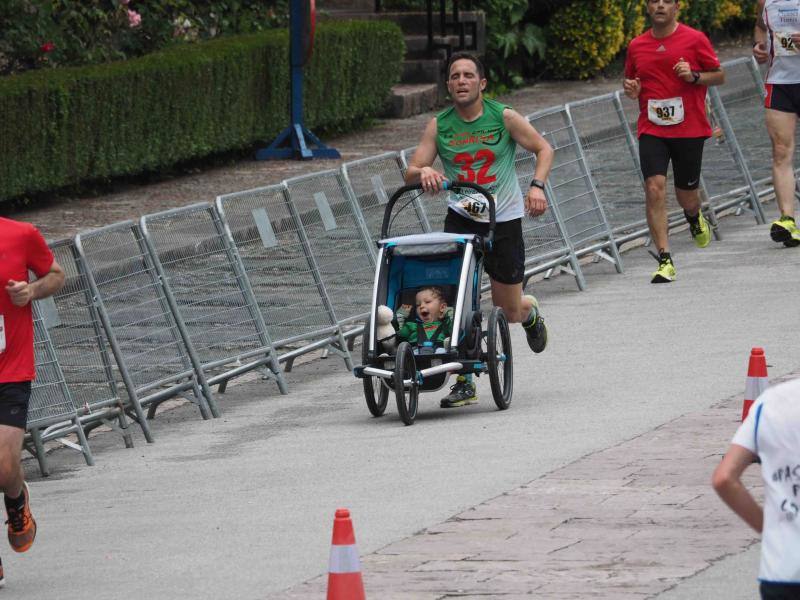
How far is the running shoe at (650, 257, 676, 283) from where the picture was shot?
13586 mm

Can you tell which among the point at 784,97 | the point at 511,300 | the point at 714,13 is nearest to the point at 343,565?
the point at 511,300

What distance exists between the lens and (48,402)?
Result: 9594 millimetres

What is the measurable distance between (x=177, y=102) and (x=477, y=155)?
1068 centimetres

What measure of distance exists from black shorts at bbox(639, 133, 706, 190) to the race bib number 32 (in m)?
0.14

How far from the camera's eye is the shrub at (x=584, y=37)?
28.1 metres

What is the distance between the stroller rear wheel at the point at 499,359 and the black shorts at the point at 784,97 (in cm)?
477

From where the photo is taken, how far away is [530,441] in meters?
8.77

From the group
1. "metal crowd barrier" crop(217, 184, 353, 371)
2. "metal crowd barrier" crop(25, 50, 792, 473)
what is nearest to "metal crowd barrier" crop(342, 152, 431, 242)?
"metal crowd barrier" crop(25, 50, 792, 473)

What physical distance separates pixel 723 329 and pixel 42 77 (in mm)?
9001

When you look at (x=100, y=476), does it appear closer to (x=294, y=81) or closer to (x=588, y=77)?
(x=294, y=81)

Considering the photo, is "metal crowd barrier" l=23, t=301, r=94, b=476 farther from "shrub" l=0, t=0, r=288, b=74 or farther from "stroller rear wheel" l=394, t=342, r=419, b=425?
"shrub" l=0, t=0, r=288, b=74

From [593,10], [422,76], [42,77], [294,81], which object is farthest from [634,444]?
[593,10]

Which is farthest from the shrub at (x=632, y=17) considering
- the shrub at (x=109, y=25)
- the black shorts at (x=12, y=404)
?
the black shorts at (x=12, y=404)

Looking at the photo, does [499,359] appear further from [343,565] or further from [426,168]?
[343,565]
